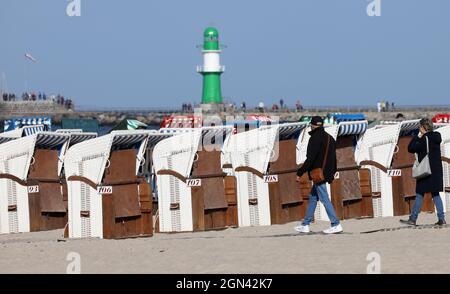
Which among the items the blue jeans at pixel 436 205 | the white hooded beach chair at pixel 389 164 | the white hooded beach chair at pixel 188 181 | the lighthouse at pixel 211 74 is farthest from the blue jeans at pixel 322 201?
the lighthouse at pixel 211 74

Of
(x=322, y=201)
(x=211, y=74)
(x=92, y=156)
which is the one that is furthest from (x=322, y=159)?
(x=211, y=74)

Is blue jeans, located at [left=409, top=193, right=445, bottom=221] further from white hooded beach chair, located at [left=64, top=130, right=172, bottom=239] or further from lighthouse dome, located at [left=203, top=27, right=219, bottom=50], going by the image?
lighthouse dome, located at [left=203, top=27, right=219, bottom=50]

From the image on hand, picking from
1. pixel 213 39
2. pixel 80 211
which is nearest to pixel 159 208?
pixel 80 211

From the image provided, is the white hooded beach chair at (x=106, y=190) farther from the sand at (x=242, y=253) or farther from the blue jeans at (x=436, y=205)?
the blue jeans at (x=436, y=205)

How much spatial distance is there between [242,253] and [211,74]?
79.9m

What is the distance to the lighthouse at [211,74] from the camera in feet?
303

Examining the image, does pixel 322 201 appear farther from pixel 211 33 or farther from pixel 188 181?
pixel 211 33

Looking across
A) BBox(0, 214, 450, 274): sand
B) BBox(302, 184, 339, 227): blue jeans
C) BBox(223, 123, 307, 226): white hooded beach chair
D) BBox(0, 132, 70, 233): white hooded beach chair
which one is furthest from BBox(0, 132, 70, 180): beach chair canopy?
BBox(302, 184, 339, 227): blue jeans

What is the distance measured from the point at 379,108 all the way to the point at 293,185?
3172 inches

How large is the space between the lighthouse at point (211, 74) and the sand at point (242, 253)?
77065mm

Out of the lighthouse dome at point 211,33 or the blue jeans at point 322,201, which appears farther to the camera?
the lighthouse dome at point 211,33

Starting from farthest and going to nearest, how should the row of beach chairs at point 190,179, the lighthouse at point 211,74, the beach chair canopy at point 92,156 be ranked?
1. the lighthouse at point 211,74
2. the row of beach chairs at point 190,179
3. the beach chair canopy at point 92,156

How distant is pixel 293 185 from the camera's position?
17594 mm
